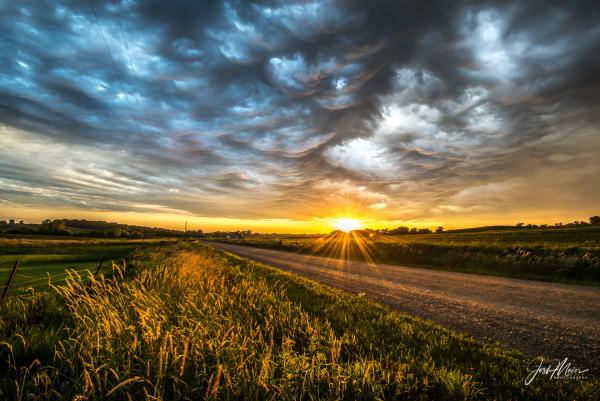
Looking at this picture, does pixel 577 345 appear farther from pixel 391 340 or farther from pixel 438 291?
pixel 438 291

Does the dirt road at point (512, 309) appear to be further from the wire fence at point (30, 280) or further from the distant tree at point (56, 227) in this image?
the distant tree at point (56, 227)

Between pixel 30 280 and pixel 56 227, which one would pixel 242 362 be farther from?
pixel 56 227

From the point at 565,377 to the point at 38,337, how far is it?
7887 mm

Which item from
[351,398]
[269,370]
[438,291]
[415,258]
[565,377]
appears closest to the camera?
[351,398]

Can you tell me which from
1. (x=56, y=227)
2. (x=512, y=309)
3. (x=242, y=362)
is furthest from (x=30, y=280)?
(x=56, y=227)

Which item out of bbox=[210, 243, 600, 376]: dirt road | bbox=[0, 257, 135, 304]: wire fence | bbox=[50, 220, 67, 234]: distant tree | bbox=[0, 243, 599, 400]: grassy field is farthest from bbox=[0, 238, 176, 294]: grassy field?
bbox=[50, 220, 67, 234]: distant tree

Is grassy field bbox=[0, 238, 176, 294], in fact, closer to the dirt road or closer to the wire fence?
the wire fence

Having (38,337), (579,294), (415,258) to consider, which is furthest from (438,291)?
(415,258)

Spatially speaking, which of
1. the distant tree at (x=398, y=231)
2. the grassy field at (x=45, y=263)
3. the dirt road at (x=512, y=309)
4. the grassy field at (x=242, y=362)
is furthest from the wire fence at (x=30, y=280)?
the distant tree at (x=398, y=231)

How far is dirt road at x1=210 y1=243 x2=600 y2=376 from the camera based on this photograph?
238 inches

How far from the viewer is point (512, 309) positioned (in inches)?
356

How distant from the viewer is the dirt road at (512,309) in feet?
19.8

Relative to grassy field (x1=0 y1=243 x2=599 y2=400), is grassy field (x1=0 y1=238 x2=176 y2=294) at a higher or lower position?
lower

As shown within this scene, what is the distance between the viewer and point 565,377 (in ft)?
14.5
